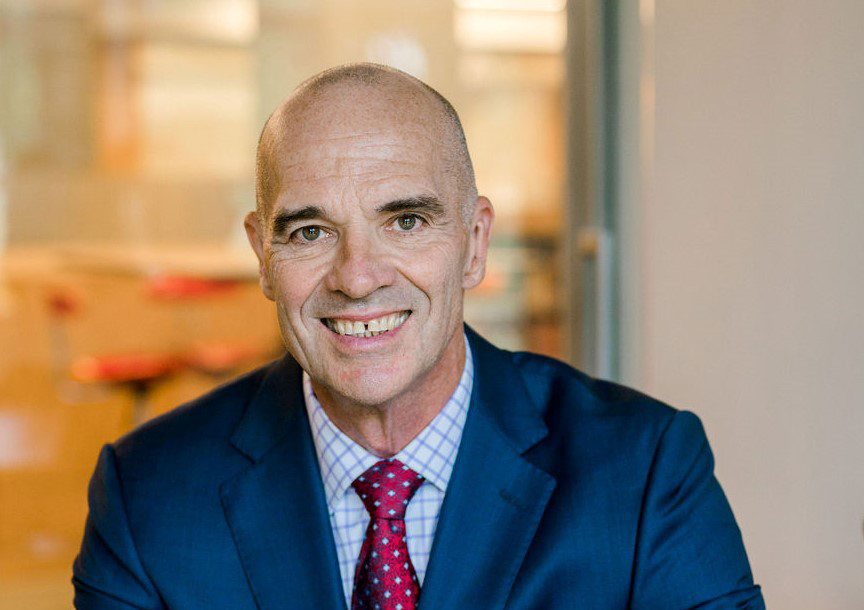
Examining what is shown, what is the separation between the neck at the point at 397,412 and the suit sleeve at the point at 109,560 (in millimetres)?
337

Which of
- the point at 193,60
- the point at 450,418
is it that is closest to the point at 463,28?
the point at 193,60

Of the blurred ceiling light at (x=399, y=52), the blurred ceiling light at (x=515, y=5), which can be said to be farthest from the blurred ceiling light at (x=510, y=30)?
the blurred ceiling light at (x=399, y=52)

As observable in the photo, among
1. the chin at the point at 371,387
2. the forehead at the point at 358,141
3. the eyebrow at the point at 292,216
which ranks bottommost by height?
the chin at the point at 371,387

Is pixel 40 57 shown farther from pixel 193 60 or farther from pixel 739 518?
pixel 739 518

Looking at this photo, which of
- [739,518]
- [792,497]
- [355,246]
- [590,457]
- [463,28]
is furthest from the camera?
[463,28]

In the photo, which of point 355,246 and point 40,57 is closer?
point 355,246

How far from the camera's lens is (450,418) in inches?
65.3

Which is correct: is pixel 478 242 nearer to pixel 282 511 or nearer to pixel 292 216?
pixel 292 216

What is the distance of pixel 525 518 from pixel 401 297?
354mm

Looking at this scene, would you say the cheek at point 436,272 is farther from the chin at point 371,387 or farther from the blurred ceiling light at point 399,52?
the blurred ceiling light at point 399,52

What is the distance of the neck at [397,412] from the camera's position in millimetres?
1614

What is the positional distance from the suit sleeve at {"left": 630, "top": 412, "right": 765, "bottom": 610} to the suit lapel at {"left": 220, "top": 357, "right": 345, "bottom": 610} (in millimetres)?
426

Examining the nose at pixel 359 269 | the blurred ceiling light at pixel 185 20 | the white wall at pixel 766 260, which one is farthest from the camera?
the blurred ceiling light at pixel 185 20

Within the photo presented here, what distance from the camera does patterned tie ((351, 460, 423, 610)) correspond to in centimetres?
154
